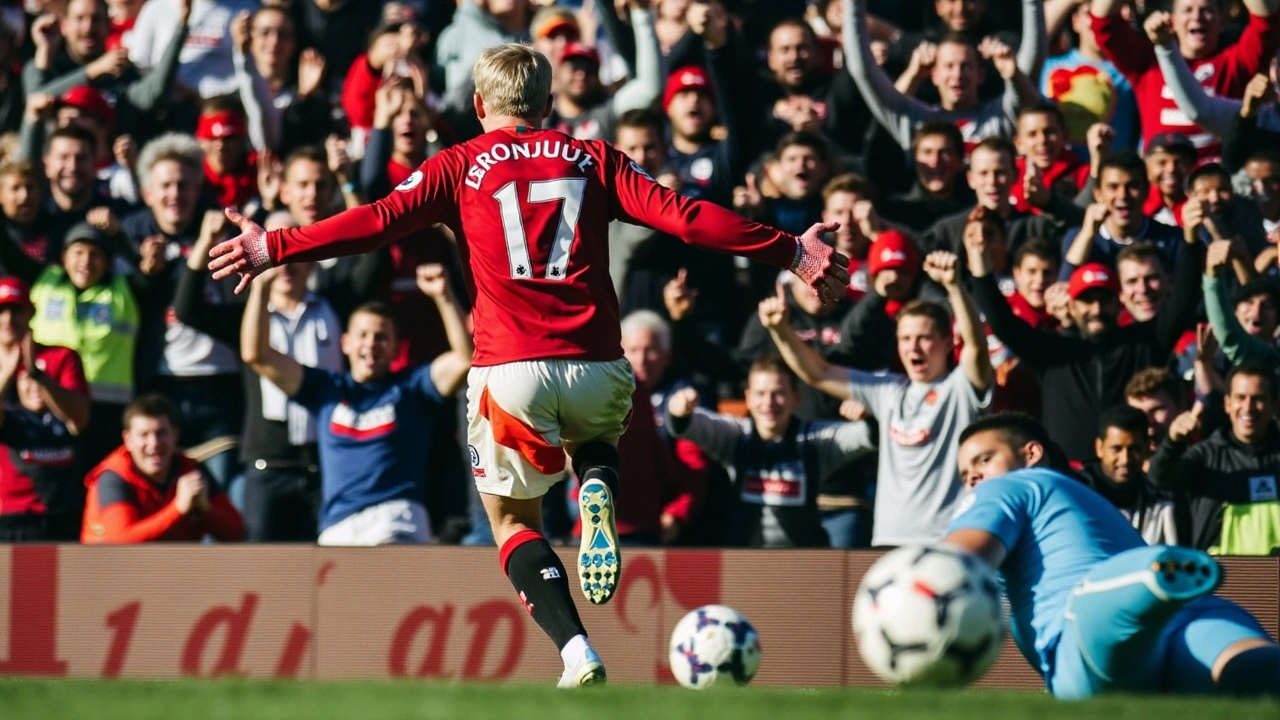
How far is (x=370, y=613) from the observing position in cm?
981

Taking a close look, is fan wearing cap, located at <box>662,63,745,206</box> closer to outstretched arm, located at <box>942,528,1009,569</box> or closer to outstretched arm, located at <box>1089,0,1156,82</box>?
outstretched arm, located at <box>1089,0,1156,82</box>

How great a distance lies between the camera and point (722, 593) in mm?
9492

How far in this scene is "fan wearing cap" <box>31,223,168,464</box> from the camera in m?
11.2

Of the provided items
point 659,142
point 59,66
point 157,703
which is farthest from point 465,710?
point 59,66

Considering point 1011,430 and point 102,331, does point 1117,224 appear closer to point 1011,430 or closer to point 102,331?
point 1011,430

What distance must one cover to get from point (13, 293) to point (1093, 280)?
21.0 feet

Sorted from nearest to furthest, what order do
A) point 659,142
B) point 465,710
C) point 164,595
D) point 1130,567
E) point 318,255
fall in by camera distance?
1. point 465,710
2. point 1130,567
3. point 318,255
4. point 164,595
5. point 659,142

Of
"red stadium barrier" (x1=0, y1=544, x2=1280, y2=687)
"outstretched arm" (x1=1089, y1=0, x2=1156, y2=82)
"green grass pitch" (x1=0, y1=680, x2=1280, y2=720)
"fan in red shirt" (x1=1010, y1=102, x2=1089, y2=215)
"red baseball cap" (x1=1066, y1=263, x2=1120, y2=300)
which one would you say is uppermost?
"outstretched arm" (x1=1089, y1=0, x2=1156, y2=82)

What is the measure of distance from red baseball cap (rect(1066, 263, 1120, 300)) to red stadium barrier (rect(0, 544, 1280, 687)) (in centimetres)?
204

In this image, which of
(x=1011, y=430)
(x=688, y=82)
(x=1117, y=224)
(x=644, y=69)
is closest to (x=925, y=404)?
(x=1117, y=224)

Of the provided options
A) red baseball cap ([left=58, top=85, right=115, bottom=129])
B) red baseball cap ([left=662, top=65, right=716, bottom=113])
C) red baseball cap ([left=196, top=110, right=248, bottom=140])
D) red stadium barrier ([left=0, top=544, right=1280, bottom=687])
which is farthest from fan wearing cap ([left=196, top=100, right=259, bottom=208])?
red stadium barrier ([left=0, top=544, right=1280, bottom=687])

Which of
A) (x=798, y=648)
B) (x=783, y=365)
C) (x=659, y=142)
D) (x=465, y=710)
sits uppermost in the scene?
(x=659, y=142)

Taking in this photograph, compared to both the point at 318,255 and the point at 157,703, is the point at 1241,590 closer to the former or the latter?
the point at 318,255

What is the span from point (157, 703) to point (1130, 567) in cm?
314
